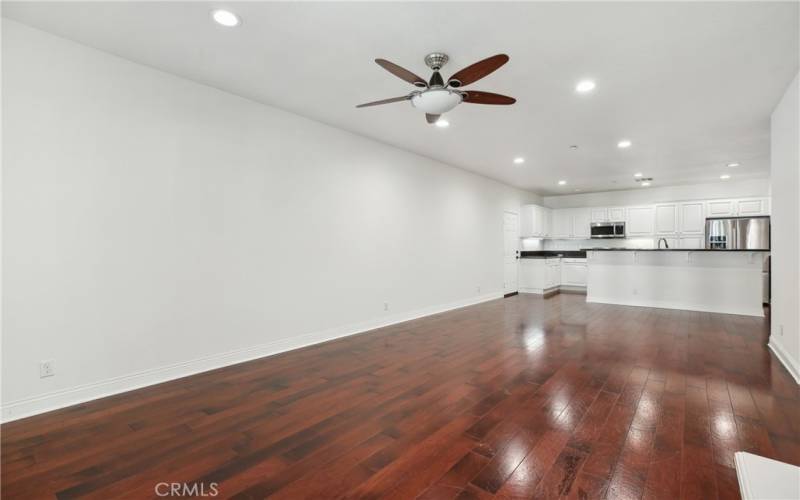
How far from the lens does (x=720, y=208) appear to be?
8.28 m

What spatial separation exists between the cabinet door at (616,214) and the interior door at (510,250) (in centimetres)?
274

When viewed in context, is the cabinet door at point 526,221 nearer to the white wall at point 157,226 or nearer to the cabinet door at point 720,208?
the cabinet door at point 720,208

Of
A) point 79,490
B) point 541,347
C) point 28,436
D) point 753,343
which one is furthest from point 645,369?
point 28,436

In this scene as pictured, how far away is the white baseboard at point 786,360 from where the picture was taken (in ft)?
10.2

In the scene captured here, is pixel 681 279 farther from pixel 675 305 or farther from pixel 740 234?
pixel 740 234

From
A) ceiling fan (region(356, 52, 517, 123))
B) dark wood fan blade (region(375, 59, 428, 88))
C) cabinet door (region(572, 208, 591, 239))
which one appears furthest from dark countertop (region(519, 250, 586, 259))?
dark wood fan blade (region(375, 59, 428, 88))

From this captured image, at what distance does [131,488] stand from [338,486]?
103 centimetres

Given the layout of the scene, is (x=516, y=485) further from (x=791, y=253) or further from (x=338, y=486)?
(x=791, y=253)

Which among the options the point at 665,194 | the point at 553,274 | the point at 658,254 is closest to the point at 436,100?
the point at 658,254

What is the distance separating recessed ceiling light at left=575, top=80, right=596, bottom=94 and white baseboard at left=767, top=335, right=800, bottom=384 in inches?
121

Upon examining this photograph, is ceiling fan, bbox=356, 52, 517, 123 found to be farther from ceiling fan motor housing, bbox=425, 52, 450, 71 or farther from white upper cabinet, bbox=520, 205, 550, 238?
white upper cabinet, bbox=520, 205, 550, 238

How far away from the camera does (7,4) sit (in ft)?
7.61

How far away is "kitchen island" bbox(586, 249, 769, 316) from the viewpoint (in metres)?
6.00

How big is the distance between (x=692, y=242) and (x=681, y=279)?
290 centimetres
